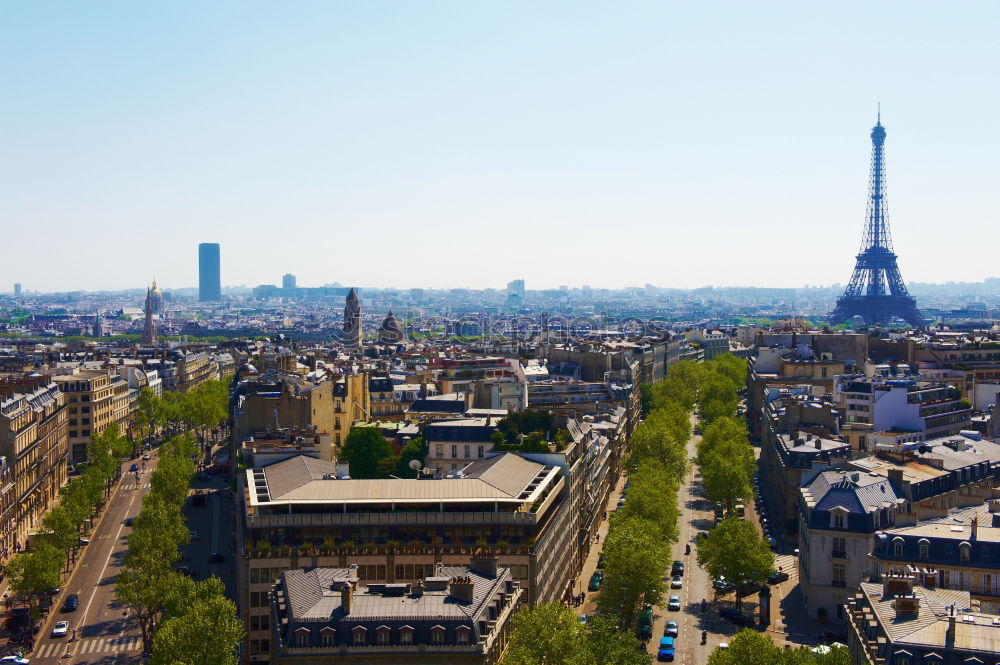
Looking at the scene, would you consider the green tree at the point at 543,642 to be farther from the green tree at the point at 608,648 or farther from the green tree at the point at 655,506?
the green tree at the point at 655,506

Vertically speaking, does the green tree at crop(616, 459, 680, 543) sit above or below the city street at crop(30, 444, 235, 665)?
above

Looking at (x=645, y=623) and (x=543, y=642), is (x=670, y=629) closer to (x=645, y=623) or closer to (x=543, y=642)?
(x=645, y=623)

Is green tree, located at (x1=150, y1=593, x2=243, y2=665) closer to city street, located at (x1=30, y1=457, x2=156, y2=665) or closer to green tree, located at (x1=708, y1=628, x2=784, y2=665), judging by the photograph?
city street, located at (x1=30, y1=457, x2=156, y2=665)

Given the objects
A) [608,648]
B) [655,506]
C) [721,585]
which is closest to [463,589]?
[608,648]

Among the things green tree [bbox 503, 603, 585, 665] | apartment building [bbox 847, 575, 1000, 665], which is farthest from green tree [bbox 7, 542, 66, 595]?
apartment building [bbox 847, 575, 1000, 665]

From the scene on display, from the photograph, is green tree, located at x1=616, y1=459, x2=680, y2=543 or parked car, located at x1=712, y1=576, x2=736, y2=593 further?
green tree, located at x1=616, y1=459, x2=680, y2=543
